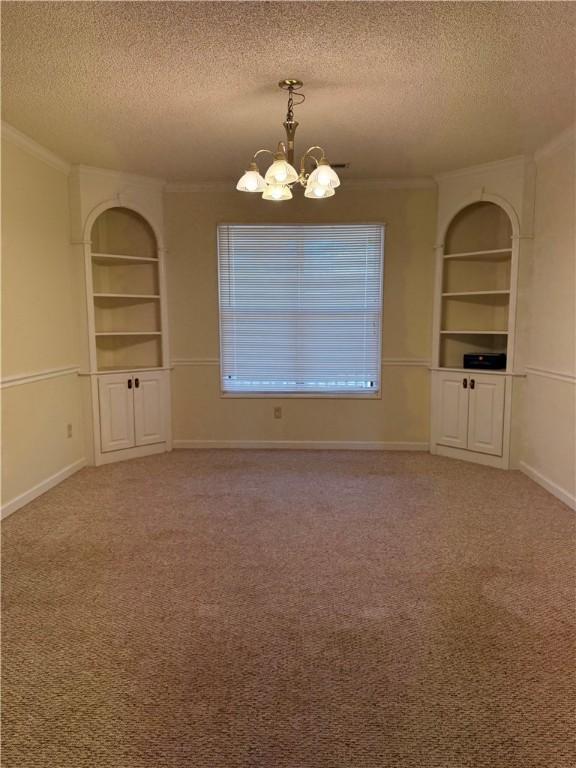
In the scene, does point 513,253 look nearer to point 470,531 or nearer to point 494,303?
point 494,303

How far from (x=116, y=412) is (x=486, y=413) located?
3.38 meters

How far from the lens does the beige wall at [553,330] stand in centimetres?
354

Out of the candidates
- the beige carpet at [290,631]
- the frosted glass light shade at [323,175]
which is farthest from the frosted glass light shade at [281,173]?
the beige carpet at [290,631]

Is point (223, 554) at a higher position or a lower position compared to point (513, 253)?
lower

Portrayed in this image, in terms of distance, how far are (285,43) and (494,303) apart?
3.25 meters

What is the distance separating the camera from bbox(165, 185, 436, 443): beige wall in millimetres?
4715

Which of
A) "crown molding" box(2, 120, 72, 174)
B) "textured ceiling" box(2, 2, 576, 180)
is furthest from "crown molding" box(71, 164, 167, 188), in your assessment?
"textured ceiling" box(2, 2, 576, 180)

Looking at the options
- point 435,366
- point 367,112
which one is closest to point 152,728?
point 367,112

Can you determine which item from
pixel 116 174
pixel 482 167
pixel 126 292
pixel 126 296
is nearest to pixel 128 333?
pixel 126 296

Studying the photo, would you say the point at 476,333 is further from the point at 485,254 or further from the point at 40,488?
the point at 40,488

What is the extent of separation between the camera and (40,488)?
12.4 feet

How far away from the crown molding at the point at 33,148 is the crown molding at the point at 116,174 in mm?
A: 84

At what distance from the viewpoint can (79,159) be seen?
4.04 m

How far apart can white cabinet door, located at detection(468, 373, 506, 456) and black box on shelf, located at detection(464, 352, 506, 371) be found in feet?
0.30
